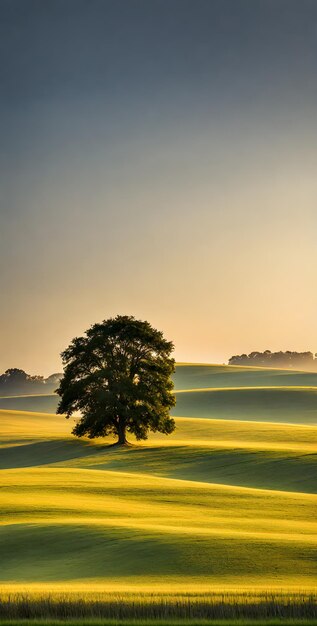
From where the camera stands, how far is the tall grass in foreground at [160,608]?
1568 cm

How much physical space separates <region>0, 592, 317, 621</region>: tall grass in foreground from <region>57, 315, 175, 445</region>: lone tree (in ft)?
140

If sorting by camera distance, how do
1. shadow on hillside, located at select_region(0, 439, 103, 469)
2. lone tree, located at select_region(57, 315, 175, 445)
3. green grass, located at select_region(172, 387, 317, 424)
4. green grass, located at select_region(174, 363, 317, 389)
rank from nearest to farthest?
1. shadow on hillside, located at select_region(0, 439, 103, 469)
2. lone tree, located at select_region(57, 315, 175, 445)
3. green grass, located at select_region(172, 387, 317, 424)
4. green grass, located at select_region(174, 363, 317, 389)

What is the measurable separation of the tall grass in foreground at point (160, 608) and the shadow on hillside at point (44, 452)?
130ft

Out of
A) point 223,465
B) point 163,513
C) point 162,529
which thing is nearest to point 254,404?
point 223,465

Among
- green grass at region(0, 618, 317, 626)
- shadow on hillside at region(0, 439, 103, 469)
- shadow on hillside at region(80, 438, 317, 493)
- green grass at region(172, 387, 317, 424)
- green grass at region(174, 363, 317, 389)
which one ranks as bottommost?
green grass at region(0, 618, 317, 626)

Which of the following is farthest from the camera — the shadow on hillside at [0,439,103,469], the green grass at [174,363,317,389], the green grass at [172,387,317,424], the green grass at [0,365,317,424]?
the green grass at [174,363,317,389]

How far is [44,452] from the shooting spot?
198ft

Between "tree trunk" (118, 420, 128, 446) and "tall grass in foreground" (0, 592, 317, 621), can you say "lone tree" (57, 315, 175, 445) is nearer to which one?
"tree trunk" (118, 420, 128, 446)

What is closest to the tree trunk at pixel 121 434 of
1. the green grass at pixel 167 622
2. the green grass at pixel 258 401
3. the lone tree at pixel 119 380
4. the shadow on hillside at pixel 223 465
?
the lone tree at pixel 119 380

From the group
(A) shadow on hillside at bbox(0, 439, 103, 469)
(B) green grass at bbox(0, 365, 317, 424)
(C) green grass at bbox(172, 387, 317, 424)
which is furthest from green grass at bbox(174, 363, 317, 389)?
(A) shadow on hillside at bbox(0, 439, 103, 469)

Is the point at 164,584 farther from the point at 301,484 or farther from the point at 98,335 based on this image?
the point at 98,335

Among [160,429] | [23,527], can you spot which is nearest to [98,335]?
[160,429]

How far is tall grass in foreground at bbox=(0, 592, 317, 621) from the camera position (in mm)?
15680

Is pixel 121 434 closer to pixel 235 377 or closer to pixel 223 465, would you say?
pixel 223 465
